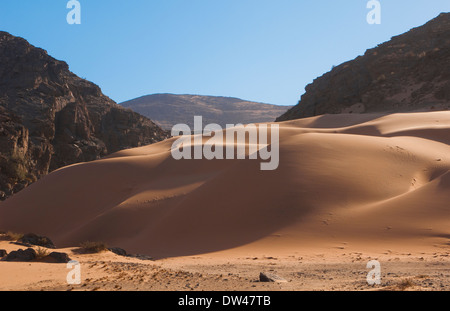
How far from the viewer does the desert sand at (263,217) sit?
774 centimetres

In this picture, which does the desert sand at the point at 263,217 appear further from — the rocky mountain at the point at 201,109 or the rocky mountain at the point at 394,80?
the rocky mountain at the point at 201,109

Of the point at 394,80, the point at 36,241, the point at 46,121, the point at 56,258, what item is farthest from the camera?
the point at 394,80

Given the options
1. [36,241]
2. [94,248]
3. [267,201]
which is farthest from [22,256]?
[267,201]

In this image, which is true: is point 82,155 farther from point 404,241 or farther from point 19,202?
point 404,241

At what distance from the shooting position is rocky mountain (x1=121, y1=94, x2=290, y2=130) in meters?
121

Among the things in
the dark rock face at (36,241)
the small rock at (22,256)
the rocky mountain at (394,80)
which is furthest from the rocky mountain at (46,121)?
the small rock at (22,256)

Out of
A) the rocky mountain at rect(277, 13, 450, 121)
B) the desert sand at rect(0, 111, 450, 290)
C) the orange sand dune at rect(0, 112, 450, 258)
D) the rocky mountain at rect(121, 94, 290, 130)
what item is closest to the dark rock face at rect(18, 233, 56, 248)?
the desert sand at rect(0, 111, 450, 290)

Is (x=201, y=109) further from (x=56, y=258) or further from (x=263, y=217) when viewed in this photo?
(x=56, y=258)

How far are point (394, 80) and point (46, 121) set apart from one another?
1193 inches

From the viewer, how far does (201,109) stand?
133m

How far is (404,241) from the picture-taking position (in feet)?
34.7

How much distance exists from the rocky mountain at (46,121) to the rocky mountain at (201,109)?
66883mm

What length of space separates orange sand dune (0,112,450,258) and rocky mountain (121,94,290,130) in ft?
309
